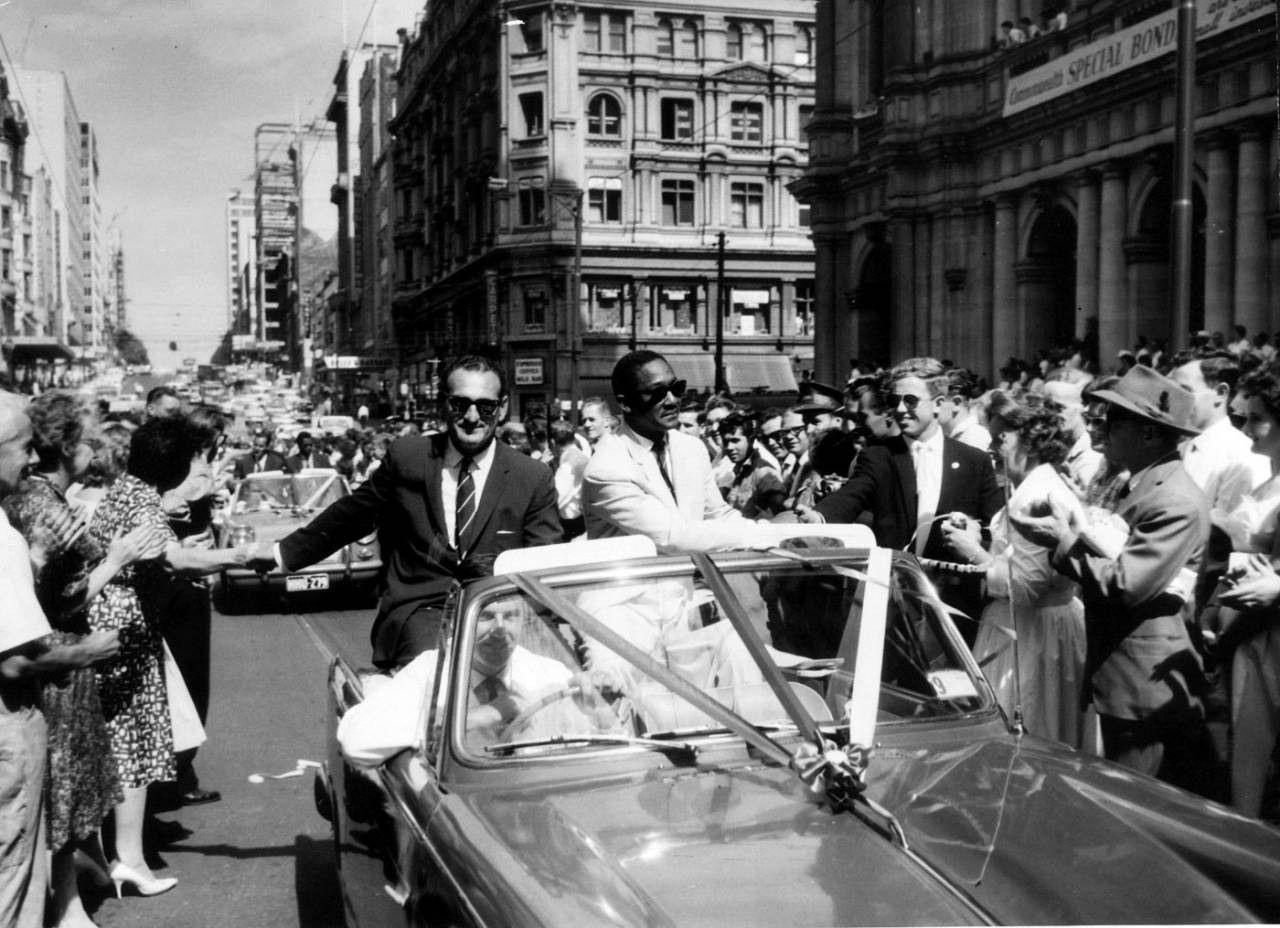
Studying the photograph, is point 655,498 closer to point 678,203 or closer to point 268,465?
point 268,465

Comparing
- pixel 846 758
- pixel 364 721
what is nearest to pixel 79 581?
pixel 364 721

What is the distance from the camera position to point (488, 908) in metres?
2.77

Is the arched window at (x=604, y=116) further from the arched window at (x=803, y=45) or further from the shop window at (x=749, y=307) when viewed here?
the shop window at (x=749, y=307)

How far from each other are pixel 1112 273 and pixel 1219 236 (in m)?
3.99

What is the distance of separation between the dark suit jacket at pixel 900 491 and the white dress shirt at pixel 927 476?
24 mm

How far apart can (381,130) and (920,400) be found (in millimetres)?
101569

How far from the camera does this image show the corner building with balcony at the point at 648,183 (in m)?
60.1

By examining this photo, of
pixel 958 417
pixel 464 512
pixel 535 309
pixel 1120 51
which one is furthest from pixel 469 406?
pixel 535 309

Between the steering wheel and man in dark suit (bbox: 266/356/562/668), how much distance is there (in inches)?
58.3

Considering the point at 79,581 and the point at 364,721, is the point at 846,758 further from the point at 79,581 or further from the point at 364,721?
the point at 79,581

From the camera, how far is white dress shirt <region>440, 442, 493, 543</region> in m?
5.18

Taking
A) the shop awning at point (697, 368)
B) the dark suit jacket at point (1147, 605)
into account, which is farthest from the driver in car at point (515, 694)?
the shop awning at point (697, 368)

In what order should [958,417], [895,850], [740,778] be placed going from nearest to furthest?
[895,850] < [740,778] < [958,417]

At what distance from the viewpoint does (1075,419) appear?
22.2 ft
